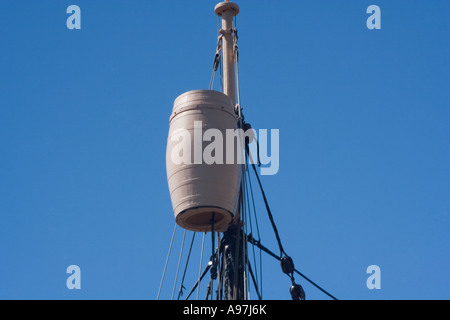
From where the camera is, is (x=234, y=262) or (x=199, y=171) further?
(x=234, y=262)

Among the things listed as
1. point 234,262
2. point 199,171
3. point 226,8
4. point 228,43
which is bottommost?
point 234,262

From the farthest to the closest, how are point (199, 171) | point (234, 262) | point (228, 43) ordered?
point (228, 43)
point (234, 262)
point (199, 171)

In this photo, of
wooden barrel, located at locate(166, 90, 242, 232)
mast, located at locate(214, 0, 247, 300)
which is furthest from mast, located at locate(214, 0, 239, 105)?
wooden barrel, located at locate(166, 90, 242, 232)

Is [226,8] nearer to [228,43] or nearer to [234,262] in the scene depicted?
[228,43]

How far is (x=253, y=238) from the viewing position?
29219 mm

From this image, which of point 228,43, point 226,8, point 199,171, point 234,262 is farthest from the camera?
point 226,8

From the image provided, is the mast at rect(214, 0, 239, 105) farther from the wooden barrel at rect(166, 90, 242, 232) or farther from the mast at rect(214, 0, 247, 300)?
the wooden barrel at rect(166, 90, 242, 232)

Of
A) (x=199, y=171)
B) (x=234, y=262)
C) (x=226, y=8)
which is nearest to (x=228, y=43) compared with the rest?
(x=226, y=8)

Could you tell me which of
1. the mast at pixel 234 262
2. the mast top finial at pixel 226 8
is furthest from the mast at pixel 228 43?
the mast at pixel 234 262

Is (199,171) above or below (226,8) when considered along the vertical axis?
below

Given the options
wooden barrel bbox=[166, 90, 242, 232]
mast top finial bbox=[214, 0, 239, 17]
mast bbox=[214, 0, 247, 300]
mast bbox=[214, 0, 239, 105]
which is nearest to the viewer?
wooden barrel bbox=[166, 90, 242, 232]

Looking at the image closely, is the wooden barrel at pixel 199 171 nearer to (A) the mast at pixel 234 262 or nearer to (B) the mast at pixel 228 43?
(A) the mast at pixel 234 262

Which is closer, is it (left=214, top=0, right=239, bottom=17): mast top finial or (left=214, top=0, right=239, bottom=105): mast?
(left=214, top=0, right=239, bottom=105): mast

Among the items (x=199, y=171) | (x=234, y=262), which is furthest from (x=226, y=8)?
(x=234, y=262)
